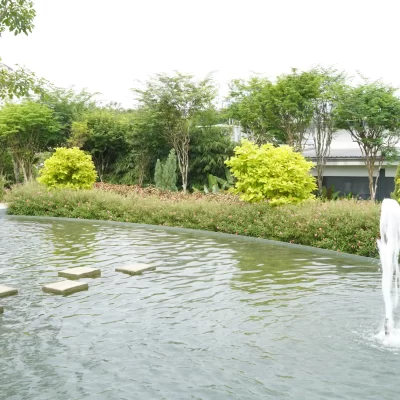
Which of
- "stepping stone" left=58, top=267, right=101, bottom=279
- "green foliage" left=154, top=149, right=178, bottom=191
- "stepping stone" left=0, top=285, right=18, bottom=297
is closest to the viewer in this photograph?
"stepping stone" left=0, top=285, right=18, bottom=297

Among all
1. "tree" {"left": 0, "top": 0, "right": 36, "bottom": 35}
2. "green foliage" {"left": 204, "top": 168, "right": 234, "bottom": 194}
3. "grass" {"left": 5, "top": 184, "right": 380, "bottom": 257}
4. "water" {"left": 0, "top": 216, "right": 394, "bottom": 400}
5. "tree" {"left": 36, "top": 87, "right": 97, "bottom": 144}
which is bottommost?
"water" {"left": 0, "top": 216, "right": 394, "bottom": 400}

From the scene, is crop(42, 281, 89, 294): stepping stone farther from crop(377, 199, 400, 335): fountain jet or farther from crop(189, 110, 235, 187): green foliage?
crop(189, 110, 235, 187): green foliage

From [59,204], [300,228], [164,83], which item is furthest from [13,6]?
[164,83]

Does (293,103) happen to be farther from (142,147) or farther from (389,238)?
(389,238)

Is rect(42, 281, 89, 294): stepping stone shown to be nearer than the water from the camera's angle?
No

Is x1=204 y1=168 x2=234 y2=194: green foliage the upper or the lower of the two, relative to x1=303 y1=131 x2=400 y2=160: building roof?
lower

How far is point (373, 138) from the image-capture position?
19.6 meters

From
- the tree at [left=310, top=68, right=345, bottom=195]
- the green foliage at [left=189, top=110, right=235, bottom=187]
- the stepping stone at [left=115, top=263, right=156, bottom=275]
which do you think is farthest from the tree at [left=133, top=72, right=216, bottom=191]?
the stepping stone at [left=115, top=263, right=156, bottom=275]

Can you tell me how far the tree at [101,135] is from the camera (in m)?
27.8

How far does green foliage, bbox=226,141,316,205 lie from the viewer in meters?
13.7

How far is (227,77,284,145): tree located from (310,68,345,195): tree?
6.71ft

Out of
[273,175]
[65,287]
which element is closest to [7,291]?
[65,287]

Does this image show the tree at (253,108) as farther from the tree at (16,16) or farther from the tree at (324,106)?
the tree at (16,16)

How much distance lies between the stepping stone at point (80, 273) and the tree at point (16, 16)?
420cm
